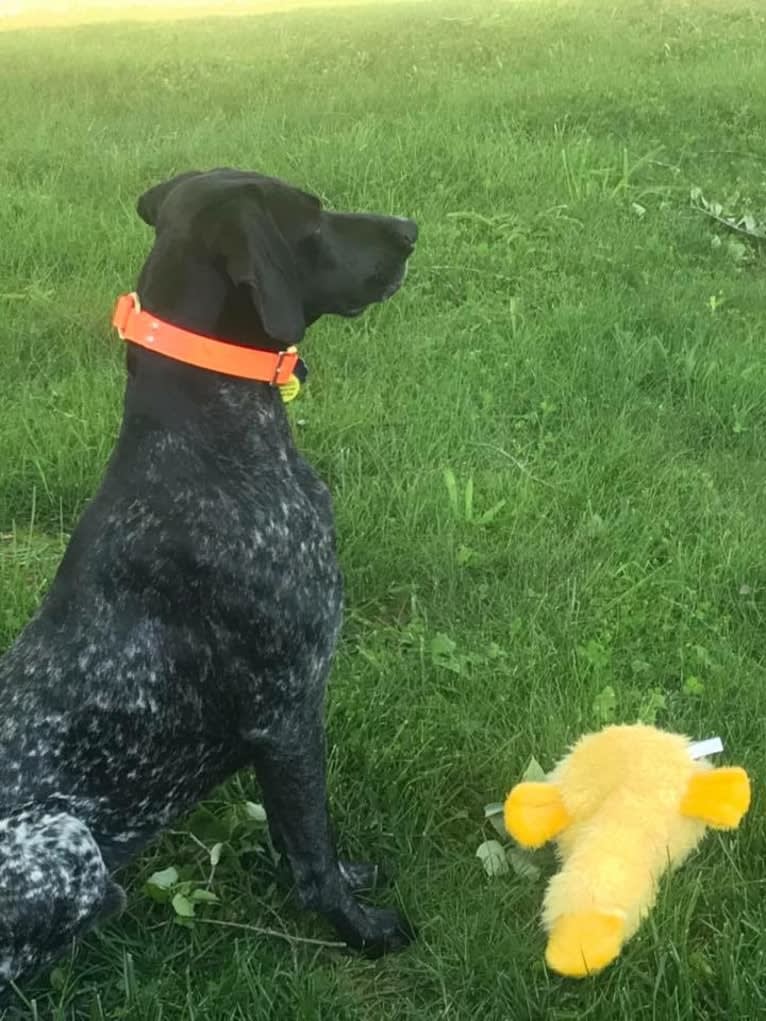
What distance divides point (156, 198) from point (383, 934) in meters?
2.04

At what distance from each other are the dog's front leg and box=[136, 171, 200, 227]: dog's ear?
4.57 feet

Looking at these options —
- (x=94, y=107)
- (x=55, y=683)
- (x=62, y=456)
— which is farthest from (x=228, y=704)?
(x=94, y=107)

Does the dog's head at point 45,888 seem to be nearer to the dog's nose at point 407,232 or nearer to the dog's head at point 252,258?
the dog's head at point 252,258

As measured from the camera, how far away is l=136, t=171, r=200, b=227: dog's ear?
3.05 m

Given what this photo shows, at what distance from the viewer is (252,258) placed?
276 centimetres

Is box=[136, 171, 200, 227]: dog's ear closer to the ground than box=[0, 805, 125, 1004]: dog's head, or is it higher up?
higher up

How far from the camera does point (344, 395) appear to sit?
563 centimetres

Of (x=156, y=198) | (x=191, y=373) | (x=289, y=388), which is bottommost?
(x=289, y=388)

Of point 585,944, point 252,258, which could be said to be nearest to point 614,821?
point 585,944

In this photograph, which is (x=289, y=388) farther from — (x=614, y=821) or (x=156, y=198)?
(x=614, y=821)

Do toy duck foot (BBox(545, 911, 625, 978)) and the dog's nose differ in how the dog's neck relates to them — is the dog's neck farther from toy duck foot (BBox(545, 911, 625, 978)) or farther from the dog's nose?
toy duck foot (BBox(545, 911, 625, 978))

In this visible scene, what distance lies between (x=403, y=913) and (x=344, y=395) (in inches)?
113

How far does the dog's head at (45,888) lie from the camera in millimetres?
2637

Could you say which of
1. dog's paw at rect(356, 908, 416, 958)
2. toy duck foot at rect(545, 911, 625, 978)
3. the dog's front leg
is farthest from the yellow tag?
toy duck foot at rect(545, 911, 625, 978)
